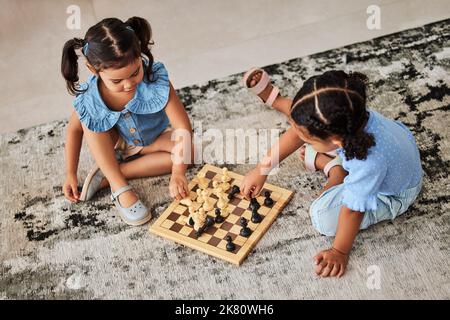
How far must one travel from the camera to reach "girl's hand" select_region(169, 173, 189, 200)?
5.60 feet

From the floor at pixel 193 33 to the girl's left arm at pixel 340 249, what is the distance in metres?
0.79

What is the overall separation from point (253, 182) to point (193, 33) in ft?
2.83

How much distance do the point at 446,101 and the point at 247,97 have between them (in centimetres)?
56

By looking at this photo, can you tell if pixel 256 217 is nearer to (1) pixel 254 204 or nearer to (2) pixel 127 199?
(1) pixel 254 204

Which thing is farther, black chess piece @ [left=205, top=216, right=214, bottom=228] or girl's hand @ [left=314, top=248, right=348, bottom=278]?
black chess piece @ [left=205, top=216, right=214, bottom=228]

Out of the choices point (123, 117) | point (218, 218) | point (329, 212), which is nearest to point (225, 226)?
point (218, 218)

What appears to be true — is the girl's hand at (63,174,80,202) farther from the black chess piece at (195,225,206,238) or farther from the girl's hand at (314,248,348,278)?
the girl's hand at (314,248,348,278)

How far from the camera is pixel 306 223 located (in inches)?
65.2

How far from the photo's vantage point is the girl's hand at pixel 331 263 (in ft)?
5.01

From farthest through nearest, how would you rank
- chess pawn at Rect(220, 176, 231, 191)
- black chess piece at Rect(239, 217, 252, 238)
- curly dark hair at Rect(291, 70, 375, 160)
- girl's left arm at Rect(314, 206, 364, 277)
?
chess pawn at Rect(220, 176, 231, 191) → black chess piece at Rect(239, 217, 252, 238) → girl's left arm at Rect(314, 206, 364, 277) → curly dark hair at Rect(291, 70, 375, 160)

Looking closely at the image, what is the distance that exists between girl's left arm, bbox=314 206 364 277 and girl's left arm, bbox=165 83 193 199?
390 mm

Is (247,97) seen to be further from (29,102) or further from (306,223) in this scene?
(29,102)

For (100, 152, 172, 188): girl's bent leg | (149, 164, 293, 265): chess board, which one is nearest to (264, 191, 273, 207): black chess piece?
(149, 164, 293, 265): chess board
